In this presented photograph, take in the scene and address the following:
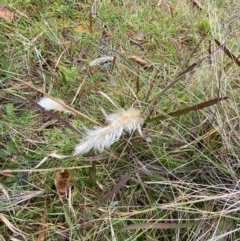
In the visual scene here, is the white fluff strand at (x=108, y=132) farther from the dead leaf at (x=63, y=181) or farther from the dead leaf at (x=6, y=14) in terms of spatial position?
the dead leaf at (x=6, y=14)

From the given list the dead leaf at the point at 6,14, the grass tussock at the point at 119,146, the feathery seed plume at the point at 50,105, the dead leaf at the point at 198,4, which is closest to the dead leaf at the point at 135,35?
the grass tussock at the point at 119,146

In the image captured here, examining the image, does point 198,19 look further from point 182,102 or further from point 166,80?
point 182,102

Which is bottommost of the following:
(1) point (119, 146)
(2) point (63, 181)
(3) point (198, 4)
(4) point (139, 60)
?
(2) point (63, 181)

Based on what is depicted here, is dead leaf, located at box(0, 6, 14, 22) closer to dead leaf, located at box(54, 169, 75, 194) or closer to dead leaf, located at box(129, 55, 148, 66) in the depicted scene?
dead leaf, located at box(129, 55, 148, 66)

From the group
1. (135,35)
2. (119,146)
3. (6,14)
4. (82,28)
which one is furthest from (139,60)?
(6,14)

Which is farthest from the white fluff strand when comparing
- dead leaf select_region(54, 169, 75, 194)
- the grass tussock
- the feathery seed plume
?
dead leaf select_region(54, 169, 75, 194)

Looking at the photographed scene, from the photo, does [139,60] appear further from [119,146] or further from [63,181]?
[63,181]

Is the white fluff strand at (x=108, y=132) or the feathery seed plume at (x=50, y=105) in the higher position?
the feathery seed plume at (x=50, y=105)
